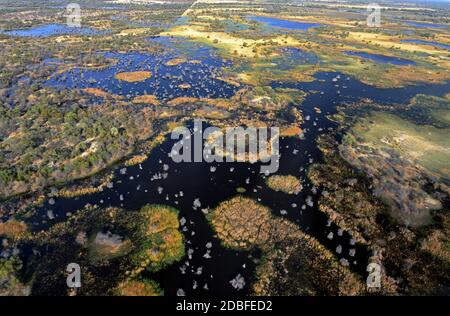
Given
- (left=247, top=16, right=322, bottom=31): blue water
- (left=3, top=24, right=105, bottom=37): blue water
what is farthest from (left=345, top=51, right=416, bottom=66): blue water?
(left=3, top=24, right=105, bottom=37): blue water

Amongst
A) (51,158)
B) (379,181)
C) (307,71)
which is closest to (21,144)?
(51,158)

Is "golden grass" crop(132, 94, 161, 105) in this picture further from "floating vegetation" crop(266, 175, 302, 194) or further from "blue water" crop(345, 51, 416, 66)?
"blue water" crop(345, 51, 416, 66)

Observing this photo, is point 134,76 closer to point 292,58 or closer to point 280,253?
point 292,58

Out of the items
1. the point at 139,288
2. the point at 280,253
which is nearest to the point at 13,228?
the point at 139,288

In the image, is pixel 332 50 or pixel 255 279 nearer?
pixel 255 279

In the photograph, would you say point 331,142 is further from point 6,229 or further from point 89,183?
point 6,229

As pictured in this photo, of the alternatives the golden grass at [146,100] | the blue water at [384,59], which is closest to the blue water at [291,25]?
the blue water at [384,59]
